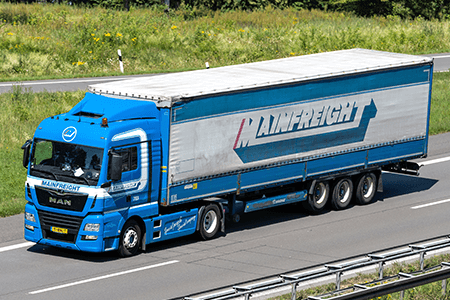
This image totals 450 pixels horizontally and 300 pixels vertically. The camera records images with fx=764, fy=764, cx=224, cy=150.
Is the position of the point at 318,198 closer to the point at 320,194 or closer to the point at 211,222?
the point at 320,194

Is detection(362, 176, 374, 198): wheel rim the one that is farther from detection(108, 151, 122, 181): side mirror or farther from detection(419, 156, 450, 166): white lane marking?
detection(108, 151, 122, 181): side mirror

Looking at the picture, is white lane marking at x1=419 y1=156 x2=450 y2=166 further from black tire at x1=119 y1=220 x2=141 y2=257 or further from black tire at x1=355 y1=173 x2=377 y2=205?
black tire at x1=119 y1=220 x2=141 y2=257

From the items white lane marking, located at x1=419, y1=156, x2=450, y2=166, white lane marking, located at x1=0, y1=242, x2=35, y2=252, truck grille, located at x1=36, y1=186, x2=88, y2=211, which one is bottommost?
white lane marking, located at x1=0, y1=242, x2=35, y2=252

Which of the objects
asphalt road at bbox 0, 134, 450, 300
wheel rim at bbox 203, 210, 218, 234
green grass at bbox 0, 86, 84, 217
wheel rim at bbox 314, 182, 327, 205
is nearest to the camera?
asphalt road at bbox 0, 134, 450, 300

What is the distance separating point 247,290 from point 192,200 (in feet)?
21.4

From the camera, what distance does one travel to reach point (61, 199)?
1438 centimetres

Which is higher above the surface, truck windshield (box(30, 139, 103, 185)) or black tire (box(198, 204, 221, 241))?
truck windshield (box(30, 139, 103, 185))

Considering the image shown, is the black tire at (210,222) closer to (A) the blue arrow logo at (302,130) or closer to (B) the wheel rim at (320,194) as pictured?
(A) the blue arrow logo at (302,130)

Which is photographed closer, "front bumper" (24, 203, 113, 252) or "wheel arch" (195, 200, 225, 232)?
"front bumper" (24, 203, 113, 252)

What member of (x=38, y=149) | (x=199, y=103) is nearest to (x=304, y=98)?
(x=199, y=103)

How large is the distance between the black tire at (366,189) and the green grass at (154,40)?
17.1m

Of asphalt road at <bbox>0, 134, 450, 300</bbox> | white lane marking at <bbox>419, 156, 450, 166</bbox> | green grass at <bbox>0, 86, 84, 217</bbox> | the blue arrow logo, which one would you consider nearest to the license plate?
asphalt road at <bbox>0, 134, 450, 300</bbox>

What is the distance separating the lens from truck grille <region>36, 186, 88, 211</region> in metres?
14.2

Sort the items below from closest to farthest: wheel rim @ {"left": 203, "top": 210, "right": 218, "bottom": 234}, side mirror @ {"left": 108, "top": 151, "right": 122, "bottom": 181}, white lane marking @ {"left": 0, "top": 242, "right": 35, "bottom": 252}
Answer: side mirror @ {"left": 108, "top": 151, "right": 122, "bottom": 181} < white lane marking @ {"left": 0, "top": 242, "right": 35, "bottom": 252} < wheel rim @ {"left": 203, "top": 210, "right": 218, "bottom": 234}
